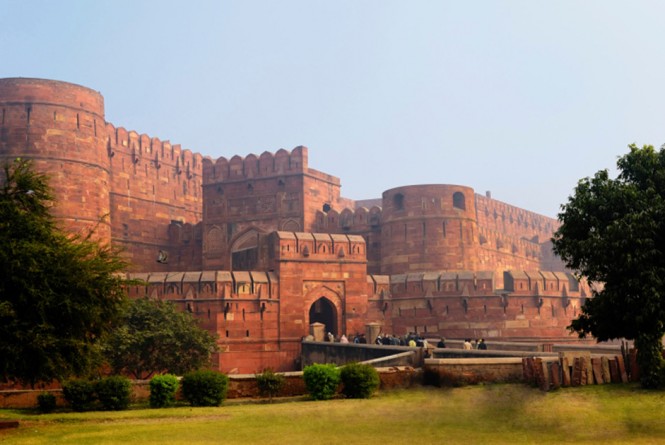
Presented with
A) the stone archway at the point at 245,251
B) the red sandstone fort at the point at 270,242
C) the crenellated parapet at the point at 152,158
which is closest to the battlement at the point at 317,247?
the red sandstone fort at the point at 270,242

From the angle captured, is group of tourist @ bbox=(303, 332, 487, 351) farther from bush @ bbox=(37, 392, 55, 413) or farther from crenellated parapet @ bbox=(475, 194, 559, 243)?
crenellated parapet @ bbox=(475, 194, 559, 243)

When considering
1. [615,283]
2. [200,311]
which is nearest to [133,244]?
[200,311]

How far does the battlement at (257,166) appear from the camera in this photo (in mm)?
40312

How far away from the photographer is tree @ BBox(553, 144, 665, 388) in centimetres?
1321

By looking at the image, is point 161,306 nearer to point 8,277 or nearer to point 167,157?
point 8,277

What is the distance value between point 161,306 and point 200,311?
3.17m

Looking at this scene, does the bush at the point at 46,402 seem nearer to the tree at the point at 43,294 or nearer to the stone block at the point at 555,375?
the tree at the point at 43,294

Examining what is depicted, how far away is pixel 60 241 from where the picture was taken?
43.2 feet

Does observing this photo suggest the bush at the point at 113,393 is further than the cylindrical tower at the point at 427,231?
No

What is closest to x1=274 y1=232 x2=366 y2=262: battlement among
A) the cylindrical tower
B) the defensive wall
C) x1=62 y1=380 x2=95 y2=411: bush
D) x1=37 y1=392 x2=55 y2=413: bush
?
the cylindrical tower

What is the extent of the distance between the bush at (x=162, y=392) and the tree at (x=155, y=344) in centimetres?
901

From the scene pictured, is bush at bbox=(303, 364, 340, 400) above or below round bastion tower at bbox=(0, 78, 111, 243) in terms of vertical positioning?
below

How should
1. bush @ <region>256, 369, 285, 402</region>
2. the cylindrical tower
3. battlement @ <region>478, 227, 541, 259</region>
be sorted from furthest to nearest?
battlement @ <region>478, 227, 541, 259</region>
the cylindrical tower
bush @ <region>256, 369, 285, 402</region>

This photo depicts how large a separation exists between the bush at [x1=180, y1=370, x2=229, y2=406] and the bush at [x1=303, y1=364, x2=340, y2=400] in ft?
4.92
